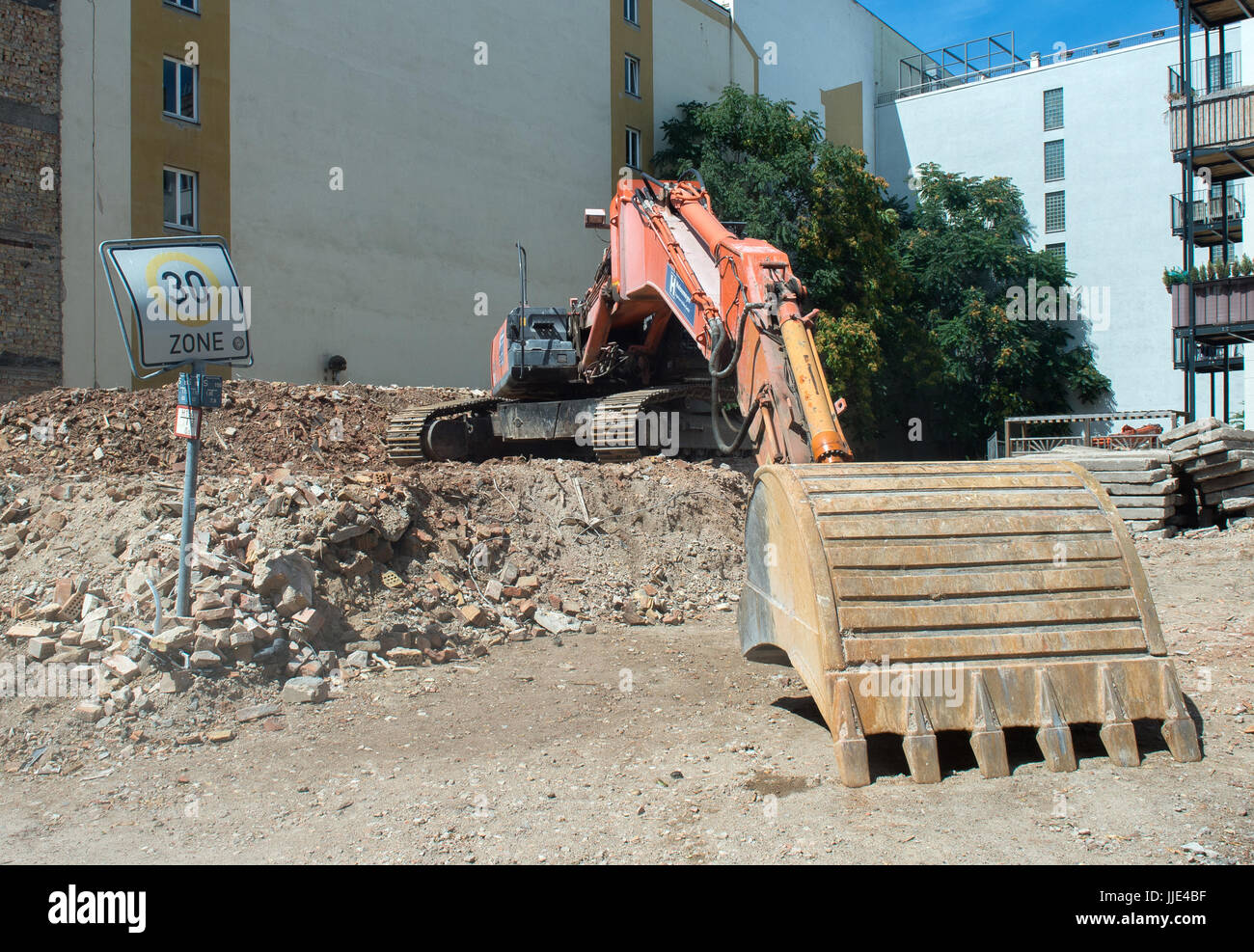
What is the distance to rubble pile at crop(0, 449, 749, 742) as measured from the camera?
6.00 m

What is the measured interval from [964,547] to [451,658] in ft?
12.4

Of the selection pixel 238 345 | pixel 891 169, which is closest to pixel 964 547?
pixel 238 345

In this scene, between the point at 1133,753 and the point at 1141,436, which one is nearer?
the point at 1133,753

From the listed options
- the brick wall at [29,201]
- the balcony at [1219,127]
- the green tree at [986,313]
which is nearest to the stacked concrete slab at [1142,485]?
the balcony at [1219,127]

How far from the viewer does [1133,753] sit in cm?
423

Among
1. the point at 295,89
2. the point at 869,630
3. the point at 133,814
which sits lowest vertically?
the point at 133,814

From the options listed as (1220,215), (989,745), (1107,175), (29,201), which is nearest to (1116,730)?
(989,745)

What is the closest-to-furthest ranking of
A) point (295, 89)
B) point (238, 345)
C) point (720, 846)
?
1. point (720, 846)
2. point (238, 345)
3. point (295, 89)

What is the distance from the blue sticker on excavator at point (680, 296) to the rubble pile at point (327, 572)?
2.34m

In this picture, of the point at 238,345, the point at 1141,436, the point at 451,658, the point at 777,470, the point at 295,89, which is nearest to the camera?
the point at 777,470

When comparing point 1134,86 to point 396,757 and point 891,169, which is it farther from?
point 396,757

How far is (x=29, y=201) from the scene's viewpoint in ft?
53.3

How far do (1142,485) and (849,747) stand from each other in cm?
942

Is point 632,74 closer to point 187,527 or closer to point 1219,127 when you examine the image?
point 1219,127
